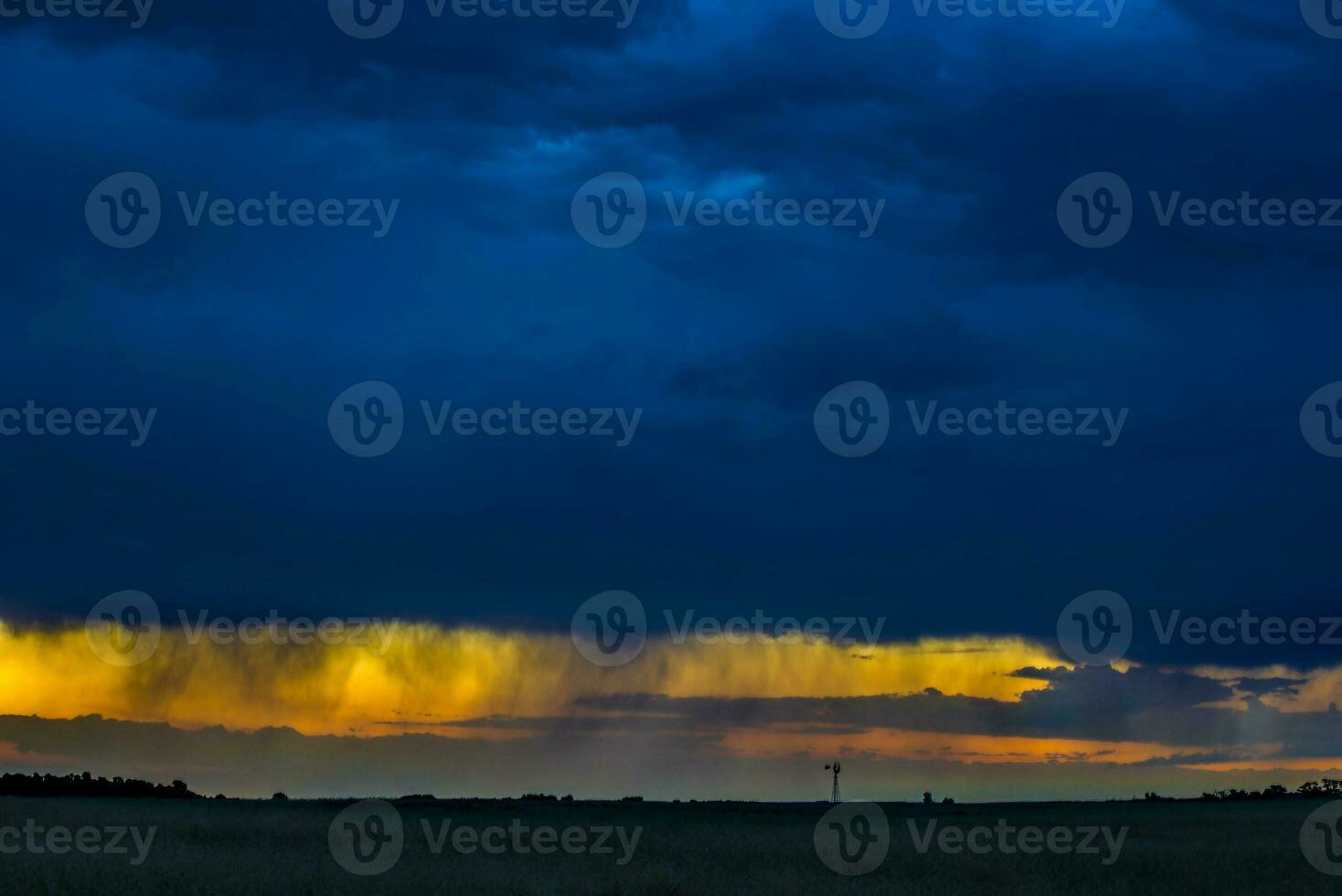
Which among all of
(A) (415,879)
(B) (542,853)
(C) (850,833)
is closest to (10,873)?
(A) (415,879)

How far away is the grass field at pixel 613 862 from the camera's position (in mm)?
30109

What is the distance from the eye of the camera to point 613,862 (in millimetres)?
37531

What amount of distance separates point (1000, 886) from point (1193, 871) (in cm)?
705

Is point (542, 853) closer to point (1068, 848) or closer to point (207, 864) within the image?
point (207, 864)

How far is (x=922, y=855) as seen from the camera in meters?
40.7

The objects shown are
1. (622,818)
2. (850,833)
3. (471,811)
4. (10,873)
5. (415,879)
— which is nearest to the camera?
(10,873)

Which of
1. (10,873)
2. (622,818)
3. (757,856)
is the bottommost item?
(10,873)

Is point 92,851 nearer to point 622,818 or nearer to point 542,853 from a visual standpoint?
point 542,853

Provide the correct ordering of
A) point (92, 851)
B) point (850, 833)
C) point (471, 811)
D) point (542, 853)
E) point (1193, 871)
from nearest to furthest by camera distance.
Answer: point (92, 851)
point (1193, 871)
point (542, 853)
point (850, 833)
point (471, 811)

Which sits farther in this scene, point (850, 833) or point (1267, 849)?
point (850, 833)

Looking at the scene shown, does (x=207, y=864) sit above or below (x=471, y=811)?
below

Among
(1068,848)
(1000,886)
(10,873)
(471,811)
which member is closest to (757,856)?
(1000,886)

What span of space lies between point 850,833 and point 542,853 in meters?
14.0

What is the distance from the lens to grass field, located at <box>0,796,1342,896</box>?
30109 millimetres
